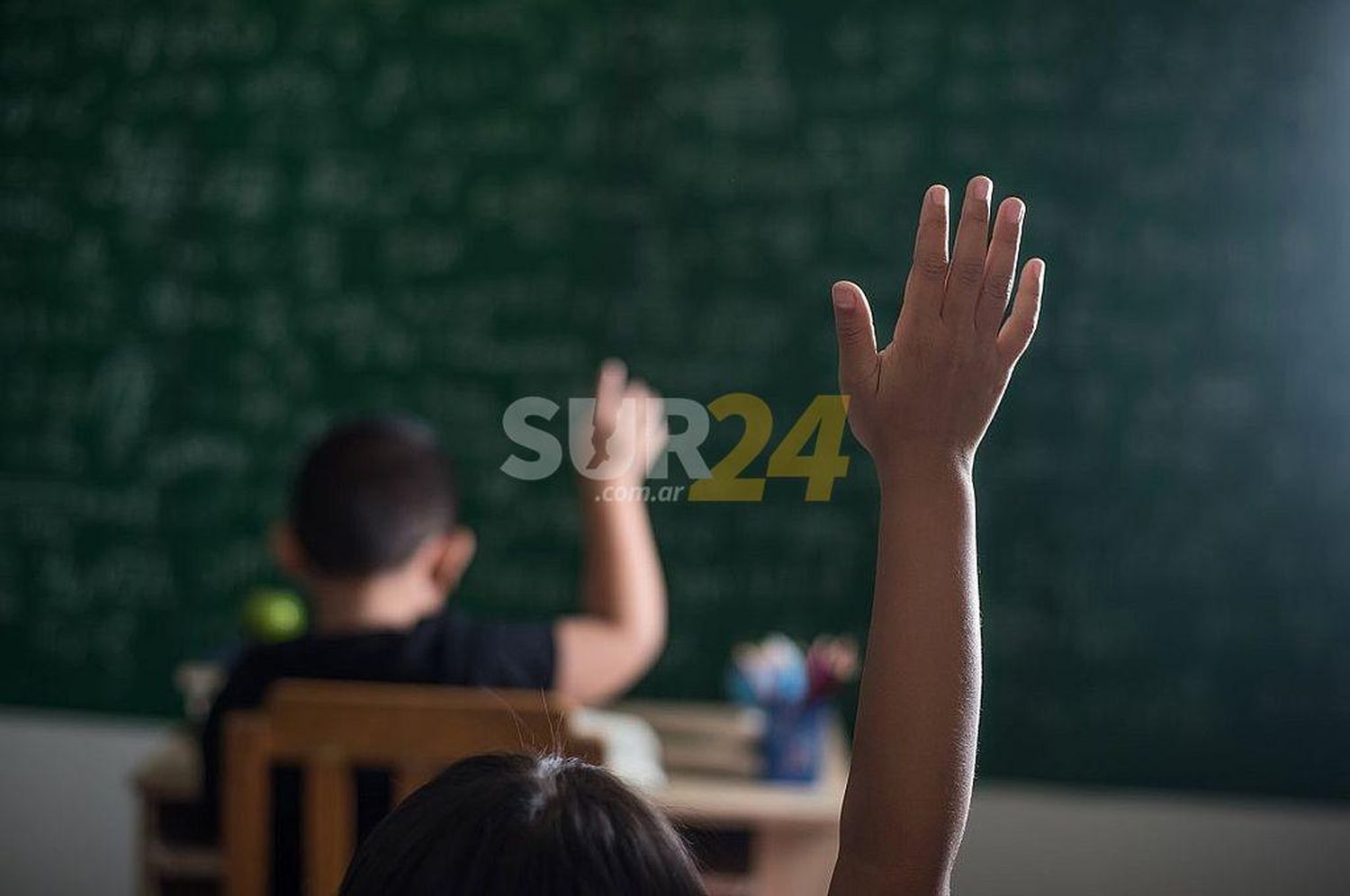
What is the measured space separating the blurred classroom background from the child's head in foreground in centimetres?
106

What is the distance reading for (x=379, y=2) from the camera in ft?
9.77

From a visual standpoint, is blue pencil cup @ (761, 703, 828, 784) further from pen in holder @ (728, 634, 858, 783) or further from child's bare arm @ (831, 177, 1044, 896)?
child's bare arm @ (831, 177, 1044, 896)

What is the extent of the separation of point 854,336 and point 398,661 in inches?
41.0

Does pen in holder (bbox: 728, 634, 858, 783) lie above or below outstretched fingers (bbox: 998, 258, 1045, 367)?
below

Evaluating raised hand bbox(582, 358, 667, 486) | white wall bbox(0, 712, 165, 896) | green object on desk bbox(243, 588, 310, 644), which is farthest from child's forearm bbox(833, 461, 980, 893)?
white wall bbox(0, 712, 165, 896)

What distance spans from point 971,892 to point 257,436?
6.03 ft

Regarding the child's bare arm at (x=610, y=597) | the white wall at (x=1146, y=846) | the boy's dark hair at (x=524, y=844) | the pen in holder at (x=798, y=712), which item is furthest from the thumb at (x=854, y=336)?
the white wall at (x=1146, y=846)

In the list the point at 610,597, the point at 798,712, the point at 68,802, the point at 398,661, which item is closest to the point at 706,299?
the point at 798,712

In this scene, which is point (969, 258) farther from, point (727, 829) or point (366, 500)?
point (727, 829)

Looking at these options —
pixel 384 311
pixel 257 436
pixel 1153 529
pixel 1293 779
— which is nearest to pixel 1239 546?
pixel 1153 529

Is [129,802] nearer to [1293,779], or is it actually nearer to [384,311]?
[384,311]

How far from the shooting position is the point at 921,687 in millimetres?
730

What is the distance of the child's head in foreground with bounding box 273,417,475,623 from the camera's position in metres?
1.77

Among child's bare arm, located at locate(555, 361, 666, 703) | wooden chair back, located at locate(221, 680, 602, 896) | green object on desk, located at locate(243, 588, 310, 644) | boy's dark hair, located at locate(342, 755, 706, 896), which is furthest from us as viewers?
green object on desk, located at locate(243, 588, 310, 644)
